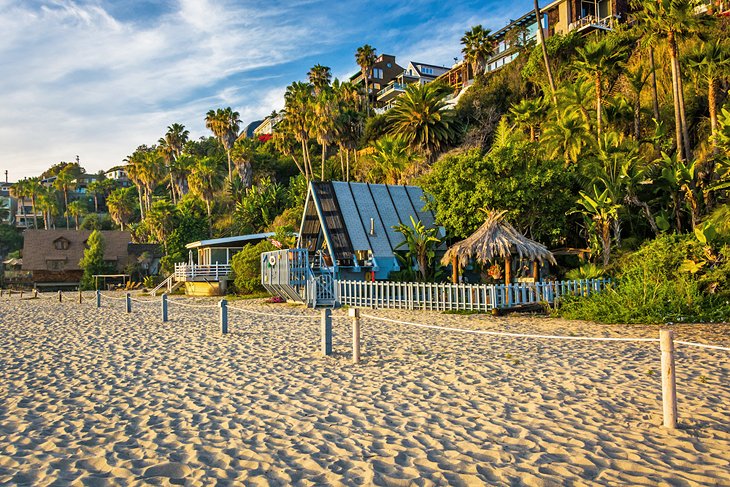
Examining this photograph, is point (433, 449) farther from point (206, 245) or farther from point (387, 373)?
point (206, 245)

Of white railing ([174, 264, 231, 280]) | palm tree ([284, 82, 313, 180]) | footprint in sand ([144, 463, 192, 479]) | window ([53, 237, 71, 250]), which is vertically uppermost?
palm tree ([284, 82, 313, 180])

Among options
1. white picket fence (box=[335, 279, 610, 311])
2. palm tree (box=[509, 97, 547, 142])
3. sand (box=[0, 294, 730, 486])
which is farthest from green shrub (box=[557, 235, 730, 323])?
palm tree (box=[509, 97, 547, 142])

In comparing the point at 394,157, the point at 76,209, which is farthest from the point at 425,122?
the point at 76,209

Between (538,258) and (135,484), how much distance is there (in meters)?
16.2

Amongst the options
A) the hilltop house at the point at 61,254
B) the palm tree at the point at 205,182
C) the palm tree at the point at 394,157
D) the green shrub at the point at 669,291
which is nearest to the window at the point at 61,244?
the hilltop house at the point at 61,254

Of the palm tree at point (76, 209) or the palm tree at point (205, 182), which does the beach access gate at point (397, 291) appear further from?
the palm tree at point (76, 209)

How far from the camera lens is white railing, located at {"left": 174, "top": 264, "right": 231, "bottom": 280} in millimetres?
33375

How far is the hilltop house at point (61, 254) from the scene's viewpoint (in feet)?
169

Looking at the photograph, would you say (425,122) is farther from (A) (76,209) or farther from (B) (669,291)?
(A) (76,209)

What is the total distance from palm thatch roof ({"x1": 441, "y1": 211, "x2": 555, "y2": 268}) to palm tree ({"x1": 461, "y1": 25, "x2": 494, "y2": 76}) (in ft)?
127

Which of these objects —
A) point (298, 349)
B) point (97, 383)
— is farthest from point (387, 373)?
point (97, 383)

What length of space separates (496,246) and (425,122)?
752 inches

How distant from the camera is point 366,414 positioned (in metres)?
6.78

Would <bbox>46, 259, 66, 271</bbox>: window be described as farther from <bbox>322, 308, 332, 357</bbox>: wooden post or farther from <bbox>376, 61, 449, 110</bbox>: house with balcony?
<bbox>322, 308, 332, 357</bbox>: wooden post
